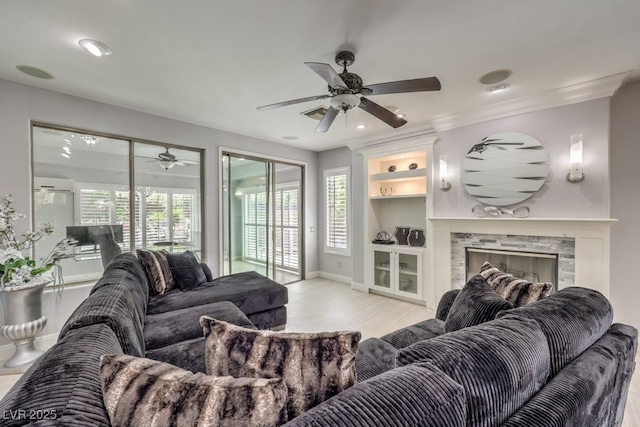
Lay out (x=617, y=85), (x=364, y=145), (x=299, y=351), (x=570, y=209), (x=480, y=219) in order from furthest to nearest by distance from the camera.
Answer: (x=364, y=145) → (x=480, y=219) → (x=570, y=209) → (x=617, y=85) → (x=299, y=351)

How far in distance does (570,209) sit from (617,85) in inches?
47.0

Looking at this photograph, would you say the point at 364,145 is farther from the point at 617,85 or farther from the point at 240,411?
the point at 240,411

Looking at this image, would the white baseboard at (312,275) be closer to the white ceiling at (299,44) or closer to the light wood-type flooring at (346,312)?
the light wood-type flooring at (346,312)

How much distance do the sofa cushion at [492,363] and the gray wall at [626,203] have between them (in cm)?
282

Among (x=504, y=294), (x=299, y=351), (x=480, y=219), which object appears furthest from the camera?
(x=480, y=219)

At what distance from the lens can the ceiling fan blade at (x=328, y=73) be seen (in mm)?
1676

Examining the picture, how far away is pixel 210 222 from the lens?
3.99m

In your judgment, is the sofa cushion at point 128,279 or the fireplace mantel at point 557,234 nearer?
the sofa cushion at point 128,279

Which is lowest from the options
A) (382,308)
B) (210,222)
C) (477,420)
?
(382,308)

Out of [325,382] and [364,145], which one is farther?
[364,145]

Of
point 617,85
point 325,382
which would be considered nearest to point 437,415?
point 325,382

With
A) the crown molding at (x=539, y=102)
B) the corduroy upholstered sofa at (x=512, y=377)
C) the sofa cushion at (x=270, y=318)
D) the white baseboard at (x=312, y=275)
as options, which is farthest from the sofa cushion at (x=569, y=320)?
the white baseboard at (x=312, y=275)

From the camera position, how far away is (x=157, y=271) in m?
2.81

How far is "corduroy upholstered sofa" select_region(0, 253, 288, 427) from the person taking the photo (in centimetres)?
63
